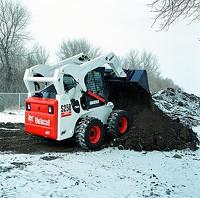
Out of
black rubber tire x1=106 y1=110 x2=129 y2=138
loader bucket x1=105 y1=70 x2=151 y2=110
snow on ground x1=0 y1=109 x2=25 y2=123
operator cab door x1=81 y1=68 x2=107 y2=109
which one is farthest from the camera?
snow on ground x1=0 y1=109 x2=25 y2=123

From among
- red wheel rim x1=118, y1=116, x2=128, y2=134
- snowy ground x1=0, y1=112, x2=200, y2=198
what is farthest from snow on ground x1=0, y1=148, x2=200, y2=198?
red wheel rim x1=118, y1=116, x2=128, y2=134

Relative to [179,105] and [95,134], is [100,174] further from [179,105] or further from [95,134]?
[179,105]

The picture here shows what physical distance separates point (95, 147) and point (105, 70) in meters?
2.57

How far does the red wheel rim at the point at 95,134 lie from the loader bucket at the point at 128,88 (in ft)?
5.21

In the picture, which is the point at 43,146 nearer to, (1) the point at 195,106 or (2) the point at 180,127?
(2) the point at 180,127

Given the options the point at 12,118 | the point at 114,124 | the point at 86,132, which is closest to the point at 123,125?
the point at 114,124

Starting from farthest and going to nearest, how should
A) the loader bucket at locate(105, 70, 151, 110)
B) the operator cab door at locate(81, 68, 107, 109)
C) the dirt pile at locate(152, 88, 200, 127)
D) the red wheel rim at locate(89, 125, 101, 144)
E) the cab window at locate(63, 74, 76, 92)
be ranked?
the dirt pile at locate(152, 88, 200, 127) < the loader bucket at locate(105, 70, 151, 110) < the operator cab door at locate(81, 68, 107, 109) < the red wheel rim at locate(89, 125, 101, 144) < the cab window at locate(63, 74, 76, 92)

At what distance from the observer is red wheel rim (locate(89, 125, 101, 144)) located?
9641 mm

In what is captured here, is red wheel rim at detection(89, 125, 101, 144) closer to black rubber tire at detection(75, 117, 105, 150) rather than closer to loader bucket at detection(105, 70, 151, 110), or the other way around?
black rubber tire at detection(75, 117, 105, 150)

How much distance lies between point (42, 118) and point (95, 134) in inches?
58.3

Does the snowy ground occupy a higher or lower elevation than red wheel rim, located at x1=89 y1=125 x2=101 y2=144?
lower

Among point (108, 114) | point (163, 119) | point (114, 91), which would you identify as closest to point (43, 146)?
point (108, 114)

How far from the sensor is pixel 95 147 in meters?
9.53

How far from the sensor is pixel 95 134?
9.77 metres
